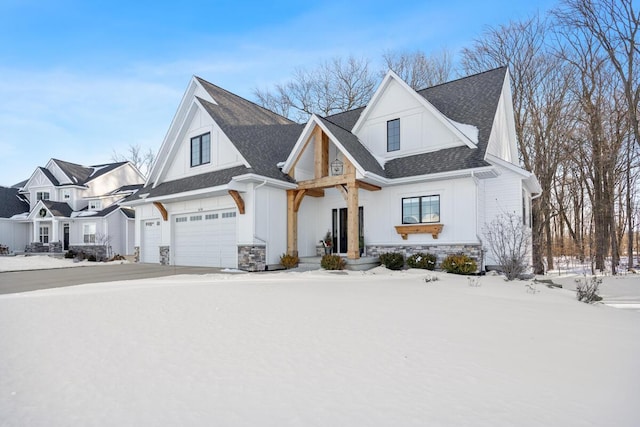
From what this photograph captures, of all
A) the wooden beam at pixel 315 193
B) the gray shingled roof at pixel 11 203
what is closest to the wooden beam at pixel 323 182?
the wooden beam at pixel 315 193

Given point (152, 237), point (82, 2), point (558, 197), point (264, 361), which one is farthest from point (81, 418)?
point (558, 197)

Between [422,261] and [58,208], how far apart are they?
2641 centimetres

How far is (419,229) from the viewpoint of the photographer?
11.5m

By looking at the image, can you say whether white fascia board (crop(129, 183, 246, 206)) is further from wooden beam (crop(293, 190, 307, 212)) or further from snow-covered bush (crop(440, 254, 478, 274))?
snow-covered bush (crop(440, 254, 478, 274))

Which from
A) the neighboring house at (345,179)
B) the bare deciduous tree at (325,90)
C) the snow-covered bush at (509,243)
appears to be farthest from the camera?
the bare deciduous tree at (325,90)

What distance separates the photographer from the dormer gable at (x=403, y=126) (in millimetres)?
11914

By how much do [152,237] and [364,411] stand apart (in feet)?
51.5

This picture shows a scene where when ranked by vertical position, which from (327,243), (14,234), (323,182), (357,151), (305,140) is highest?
(305,140)

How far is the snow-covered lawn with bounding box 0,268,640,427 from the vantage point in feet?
8.01

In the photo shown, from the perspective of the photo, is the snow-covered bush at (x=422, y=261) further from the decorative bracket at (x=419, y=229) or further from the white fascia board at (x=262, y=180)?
the white fascia board at (x=262, y=180)

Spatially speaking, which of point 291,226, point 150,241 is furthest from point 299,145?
point 150,241

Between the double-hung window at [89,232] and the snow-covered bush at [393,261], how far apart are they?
71.8 ft

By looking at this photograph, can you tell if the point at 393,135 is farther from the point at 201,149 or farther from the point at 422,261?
the point at 201,149

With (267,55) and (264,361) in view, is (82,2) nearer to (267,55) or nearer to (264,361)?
(267,55)
